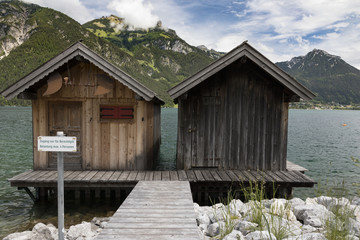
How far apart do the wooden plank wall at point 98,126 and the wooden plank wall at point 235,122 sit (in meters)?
1.76

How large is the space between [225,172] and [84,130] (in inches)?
230

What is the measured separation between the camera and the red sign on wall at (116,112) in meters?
8.99

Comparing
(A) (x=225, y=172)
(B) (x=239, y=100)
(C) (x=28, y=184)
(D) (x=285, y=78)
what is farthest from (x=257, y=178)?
(C) (x=28, y=184)

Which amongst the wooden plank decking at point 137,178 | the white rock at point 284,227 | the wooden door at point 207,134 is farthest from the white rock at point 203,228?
the wooden door at point 207,134

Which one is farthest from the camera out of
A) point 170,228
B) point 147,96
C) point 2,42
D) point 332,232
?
point 2,42

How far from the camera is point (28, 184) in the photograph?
7.84 m

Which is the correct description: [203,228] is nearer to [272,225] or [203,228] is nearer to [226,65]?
[272,225]

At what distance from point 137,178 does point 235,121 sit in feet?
14.5

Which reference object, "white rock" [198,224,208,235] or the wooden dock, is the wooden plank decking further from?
"white rock" [198,224,208,235]

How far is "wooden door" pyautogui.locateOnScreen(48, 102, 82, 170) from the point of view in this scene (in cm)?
907

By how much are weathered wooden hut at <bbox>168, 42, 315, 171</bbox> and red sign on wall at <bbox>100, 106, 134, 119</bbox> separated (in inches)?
81.3

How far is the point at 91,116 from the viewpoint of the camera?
29.7 ft

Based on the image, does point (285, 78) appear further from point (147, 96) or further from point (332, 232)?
point (332, 232)

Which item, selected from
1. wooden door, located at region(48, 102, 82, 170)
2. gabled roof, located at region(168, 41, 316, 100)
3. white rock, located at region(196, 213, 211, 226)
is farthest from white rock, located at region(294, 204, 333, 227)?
wooden door, located at region(48, 102, 82, 170)
